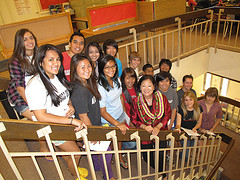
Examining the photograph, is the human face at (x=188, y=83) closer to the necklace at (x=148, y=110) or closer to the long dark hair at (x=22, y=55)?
the necklace at (x=148, y=110)

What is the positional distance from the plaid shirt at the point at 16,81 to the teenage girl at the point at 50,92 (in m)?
0.35

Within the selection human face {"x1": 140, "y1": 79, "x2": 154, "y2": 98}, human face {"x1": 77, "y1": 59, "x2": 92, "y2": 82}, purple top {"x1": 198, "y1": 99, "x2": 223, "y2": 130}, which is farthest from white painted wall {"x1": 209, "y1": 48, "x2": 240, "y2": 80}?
human face {"x1": 77, "y1": 59, "x2": 92, "y2": 82}

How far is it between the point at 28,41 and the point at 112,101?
3.30ft

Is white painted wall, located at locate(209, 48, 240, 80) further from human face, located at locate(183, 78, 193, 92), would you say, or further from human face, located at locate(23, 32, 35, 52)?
human face, located at locate(23, 32, 35, 52)

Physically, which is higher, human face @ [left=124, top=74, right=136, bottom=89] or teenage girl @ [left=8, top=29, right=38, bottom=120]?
teenage girl @ [left=8, top=29, right=38, bottom=120]

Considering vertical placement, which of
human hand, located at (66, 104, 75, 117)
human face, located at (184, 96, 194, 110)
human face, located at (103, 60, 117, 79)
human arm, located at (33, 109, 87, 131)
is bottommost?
human face, located at (184, 96, 194, 110)

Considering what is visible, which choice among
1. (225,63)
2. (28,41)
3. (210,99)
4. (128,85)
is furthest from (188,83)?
(225,63)

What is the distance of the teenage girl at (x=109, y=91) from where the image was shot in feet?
5.90

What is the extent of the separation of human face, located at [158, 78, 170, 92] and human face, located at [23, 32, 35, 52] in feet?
5.31

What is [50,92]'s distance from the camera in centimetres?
130

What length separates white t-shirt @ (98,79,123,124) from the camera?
1.82m

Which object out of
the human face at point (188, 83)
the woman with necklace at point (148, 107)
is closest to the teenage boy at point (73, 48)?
the woman with necklace at point (148, 107)

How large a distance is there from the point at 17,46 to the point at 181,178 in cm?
238

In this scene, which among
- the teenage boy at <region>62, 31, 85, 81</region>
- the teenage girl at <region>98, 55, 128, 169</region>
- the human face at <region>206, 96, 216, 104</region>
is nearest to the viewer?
the teenage girl at <region>98, 55, 128, 169</region>
